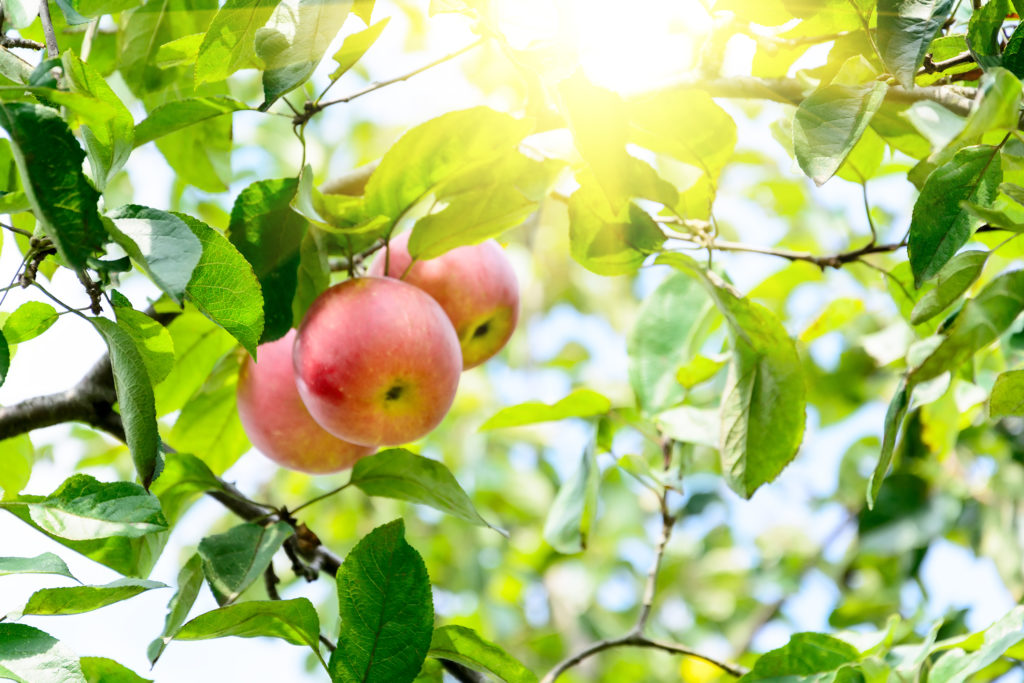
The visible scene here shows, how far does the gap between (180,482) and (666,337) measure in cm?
57

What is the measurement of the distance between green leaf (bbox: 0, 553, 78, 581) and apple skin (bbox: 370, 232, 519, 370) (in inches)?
14.9

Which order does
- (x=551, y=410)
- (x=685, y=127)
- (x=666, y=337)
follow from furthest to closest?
(x=666, y=337) < (x=551, y=410) < (x=685, y=127)

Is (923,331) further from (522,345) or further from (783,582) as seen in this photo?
(522,345)

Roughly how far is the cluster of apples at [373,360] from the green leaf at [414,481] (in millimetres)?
29

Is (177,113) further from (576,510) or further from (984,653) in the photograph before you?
(984,653)

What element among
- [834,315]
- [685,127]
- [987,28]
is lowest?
[834,315]

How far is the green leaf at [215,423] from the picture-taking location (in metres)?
0.91

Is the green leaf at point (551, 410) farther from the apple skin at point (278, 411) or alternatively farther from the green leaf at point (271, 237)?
the green leaf at point (271, 237)

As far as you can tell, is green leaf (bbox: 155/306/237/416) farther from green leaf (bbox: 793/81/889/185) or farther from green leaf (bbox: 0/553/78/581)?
green leaf (bbox: 793/81/889/185)

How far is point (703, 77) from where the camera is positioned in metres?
0.87

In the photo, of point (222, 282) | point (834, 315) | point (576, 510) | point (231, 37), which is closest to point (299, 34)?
point (231, 37)

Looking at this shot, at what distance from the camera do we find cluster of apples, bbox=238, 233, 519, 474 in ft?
2.52

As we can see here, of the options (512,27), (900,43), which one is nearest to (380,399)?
(512,27)

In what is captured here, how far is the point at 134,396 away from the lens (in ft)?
1.74
